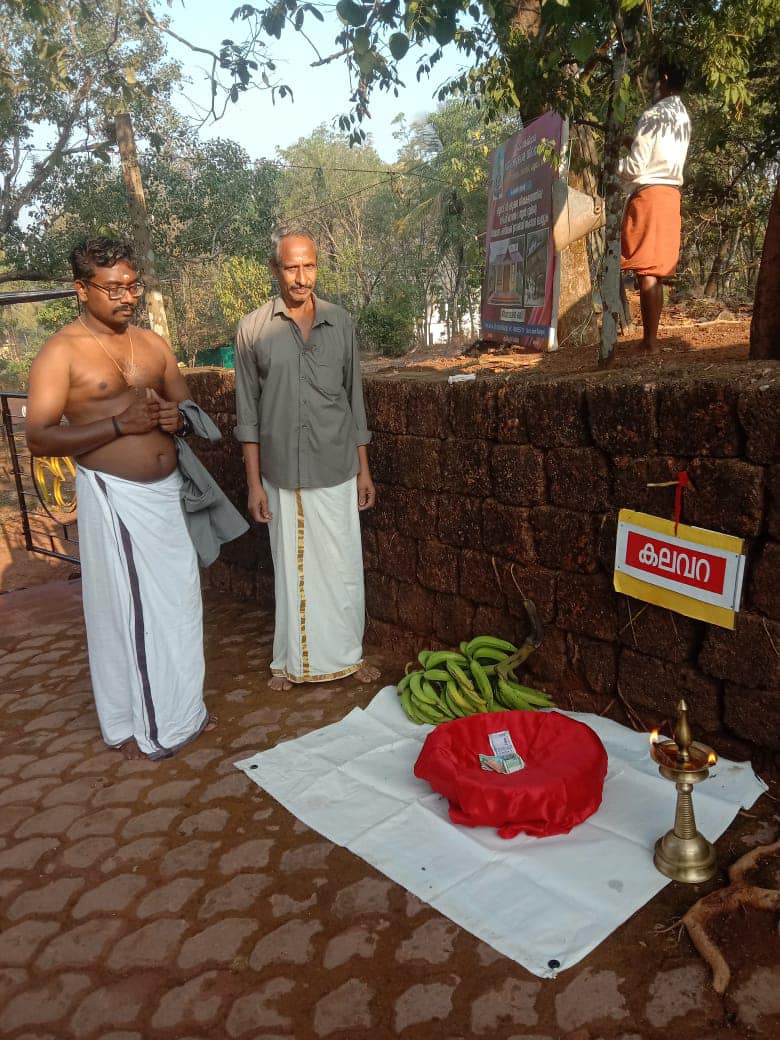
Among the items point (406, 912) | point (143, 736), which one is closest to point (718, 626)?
point (406, 912)

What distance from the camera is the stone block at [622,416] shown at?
280 centimetres

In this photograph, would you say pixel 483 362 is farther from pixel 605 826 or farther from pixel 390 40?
pixel 605 826

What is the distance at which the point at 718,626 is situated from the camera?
2.75m

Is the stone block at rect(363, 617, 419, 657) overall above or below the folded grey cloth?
below

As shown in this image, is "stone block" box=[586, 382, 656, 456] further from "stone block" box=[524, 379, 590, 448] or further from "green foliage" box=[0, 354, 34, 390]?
"green foliage" box=[0, 354, 34, 390]

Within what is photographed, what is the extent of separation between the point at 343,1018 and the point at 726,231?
27.6 feet

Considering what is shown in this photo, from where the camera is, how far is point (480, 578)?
12.1 feet

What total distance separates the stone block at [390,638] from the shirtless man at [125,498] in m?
1.19

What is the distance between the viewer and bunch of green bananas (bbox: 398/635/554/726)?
340 centimetres

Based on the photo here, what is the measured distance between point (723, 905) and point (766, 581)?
1.05 m

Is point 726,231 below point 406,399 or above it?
above

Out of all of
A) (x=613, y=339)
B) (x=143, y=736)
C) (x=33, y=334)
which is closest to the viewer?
(x=143, y=736)

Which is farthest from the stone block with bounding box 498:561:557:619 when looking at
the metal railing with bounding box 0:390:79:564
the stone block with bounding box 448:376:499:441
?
the metal railing with bounding box 0:390:79:564

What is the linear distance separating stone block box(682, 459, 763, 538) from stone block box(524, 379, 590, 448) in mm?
510
